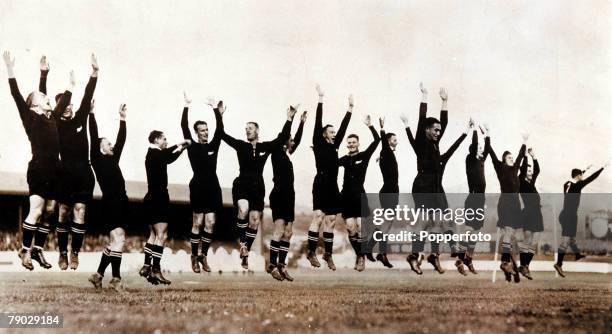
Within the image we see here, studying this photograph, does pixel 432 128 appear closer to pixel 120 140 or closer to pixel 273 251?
pixel 273 251

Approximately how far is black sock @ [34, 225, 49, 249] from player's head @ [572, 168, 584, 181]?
6.38 meters

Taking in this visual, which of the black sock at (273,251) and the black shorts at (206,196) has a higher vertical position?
the black shorts at (206,196)

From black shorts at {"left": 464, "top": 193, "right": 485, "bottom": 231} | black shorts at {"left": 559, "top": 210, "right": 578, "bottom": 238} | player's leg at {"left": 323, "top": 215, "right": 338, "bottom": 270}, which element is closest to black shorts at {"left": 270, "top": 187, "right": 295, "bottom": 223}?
player's leg at {"left": 323, "top": 215, "right": 338, "bottom": 270}

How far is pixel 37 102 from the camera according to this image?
24.2 feet

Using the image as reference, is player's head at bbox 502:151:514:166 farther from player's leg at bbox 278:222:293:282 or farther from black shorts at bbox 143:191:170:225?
black shorts at bbox 143:191:170:225

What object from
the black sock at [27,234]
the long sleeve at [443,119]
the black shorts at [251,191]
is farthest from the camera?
the long sleeve at [443,119]

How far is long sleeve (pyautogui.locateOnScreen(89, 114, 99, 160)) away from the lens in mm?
7488

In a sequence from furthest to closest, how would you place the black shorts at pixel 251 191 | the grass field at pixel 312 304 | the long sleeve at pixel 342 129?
the long sleeve at pixel 342 129, the black shorts at pixel 251 191, the grass field at pixel 312 304

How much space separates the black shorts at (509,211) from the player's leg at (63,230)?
514 centimetres

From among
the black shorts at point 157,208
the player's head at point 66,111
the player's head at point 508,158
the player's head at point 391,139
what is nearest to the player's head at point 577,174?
the player's head at point 508,158

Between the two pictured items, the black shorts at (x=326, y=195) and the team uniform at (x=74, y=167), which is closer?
the team uniform at (x=74, y=167)

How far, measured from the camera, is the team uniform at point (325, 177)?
26.2 ft

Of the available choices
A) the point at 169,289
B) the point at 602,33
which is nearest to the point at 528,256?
the point at 602,33

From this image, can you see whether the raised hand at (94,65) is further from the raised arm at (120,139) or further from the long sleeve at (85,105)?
the raised arm at (120,139)
